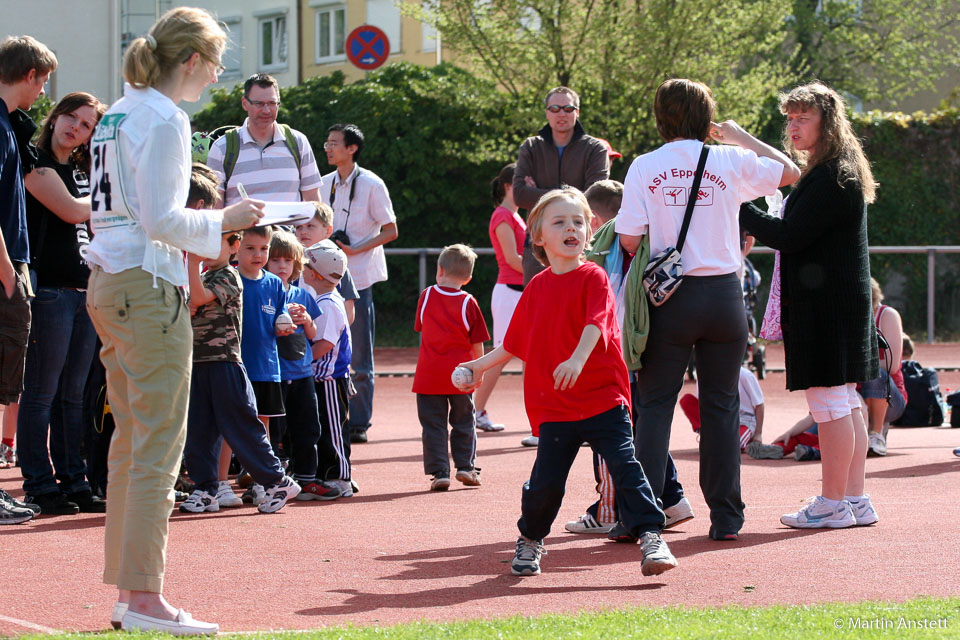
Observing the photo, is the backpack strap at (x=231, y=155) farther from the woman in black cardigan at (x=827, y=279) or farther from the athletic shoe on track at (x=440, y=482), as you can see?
the woman in black cardigan at (x=827, y=279)

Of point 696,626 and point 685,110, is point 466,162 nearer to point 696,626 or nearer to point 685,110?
point 685,110

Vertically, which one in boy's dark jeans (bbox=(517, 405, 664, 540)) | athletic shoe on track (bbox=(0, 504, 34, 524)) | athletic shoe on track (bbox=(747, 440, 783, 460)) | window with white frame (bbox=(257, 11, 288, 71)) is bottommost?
athletic shoe on track (bbox=(747, 440, 783, 460))

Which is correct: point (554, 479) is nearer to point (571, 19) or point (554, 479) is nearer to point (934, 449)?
point (934, 449)

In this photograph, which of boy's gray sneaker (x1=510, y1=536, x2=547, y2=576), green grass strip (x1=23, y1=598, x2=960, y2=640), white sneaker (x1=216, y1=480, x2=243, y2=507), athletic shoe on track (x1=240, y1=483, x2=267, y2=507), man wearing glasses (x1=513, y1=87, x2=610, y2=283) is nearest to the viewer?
green grass strip (x1=23, y1=598, x2=960, y2=640)

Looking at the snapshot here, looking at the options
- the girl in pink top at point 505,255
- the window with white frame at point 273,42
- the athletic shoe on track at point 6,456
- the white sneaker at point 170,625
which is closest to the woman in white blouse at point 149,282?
the white sneaker at point 170,625

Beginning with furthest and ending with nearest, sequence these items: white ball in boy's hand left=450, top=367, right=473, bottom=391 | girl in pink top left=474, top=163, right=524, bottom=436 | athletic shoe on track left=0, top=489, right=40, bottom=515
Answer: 1. girl in pink top left=474, top=163, right=524, bottom=436
2. athletic shoe on track left=0, top=489, right=40, bottom=515
3. white ball in boy's hand left=450, top=367, right=473, bottom=391

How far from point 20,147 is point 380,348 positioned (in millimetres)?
15467

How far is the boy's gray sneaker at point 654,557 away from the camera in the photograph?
5195mm

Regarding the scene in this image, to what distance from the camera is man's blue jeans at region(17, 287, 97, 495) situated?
703 cm

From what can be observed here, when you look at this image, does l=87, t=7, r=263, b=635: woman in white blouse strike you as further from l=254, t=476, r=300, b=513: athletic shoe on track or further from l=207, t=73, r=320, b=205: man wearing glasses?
l=207, t=73, r=320, b=205: man wearing glasses

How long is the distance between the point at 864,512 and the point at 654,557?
2017mm

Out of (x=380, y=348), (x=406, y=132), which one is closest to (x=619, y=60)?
(x=406, y=132)

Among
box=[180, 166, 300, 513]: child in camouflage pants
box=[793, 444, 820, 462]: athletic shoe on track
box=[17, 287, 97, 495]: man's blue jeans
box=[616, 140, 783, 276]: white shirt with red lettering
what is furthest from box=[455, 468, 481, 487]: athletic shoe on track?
box=[793, 444, 820, 462]: athletic shoe on track

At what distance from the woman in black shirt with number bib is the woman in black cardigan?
3558 mm
